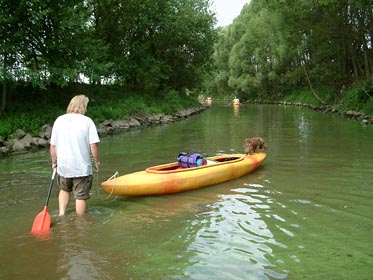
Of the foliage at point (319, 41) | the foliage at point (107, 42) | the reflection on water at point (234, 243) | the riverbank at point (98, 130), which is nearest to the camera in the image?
the reflection on water at point (234, 243)

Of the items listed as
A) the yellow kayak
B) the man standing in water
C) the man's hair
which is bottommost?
the yellow kayak

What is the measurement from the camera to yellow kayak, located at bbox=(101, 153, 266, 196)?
20.5 feet

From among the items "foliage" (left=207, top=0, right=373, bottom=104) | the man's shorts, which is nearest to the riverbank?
the man's shorts

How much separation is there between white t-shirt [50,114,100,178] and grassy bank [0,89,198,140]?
8.11 meters

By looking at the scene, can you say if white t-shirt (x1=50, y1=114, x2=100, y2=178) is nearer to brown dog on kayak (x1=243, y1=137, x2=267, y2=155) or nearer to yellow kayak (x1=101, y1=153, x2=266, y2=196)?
yellow kayak (x1=101, y1=153, x2=266, y2=196)

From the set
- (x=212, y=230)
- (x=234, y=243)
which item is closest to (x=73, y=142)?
(x=212, y=230)

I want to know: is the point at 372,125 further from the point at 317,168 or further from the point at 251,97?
the point at 251,97

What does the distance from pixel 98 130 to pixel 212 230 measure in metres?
12.2

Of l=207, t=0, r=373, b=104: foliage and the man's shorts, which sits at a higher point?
l=207, t=0, r=373, b=104: foliage

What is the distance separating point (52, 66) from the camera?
48.3 ft

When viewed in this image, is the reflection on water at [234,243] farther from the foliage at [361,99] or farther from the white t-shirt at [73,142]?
the foliage at [361,99]

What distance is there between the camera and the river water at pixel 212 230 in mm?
3824

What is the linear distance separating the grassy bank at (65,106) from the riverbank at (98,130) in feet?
0.84

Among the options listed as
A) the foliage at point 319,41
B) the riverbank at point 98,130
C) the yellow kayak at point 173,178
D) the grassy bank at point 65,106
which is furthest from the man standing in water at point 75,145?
the foliage at point 319,41
